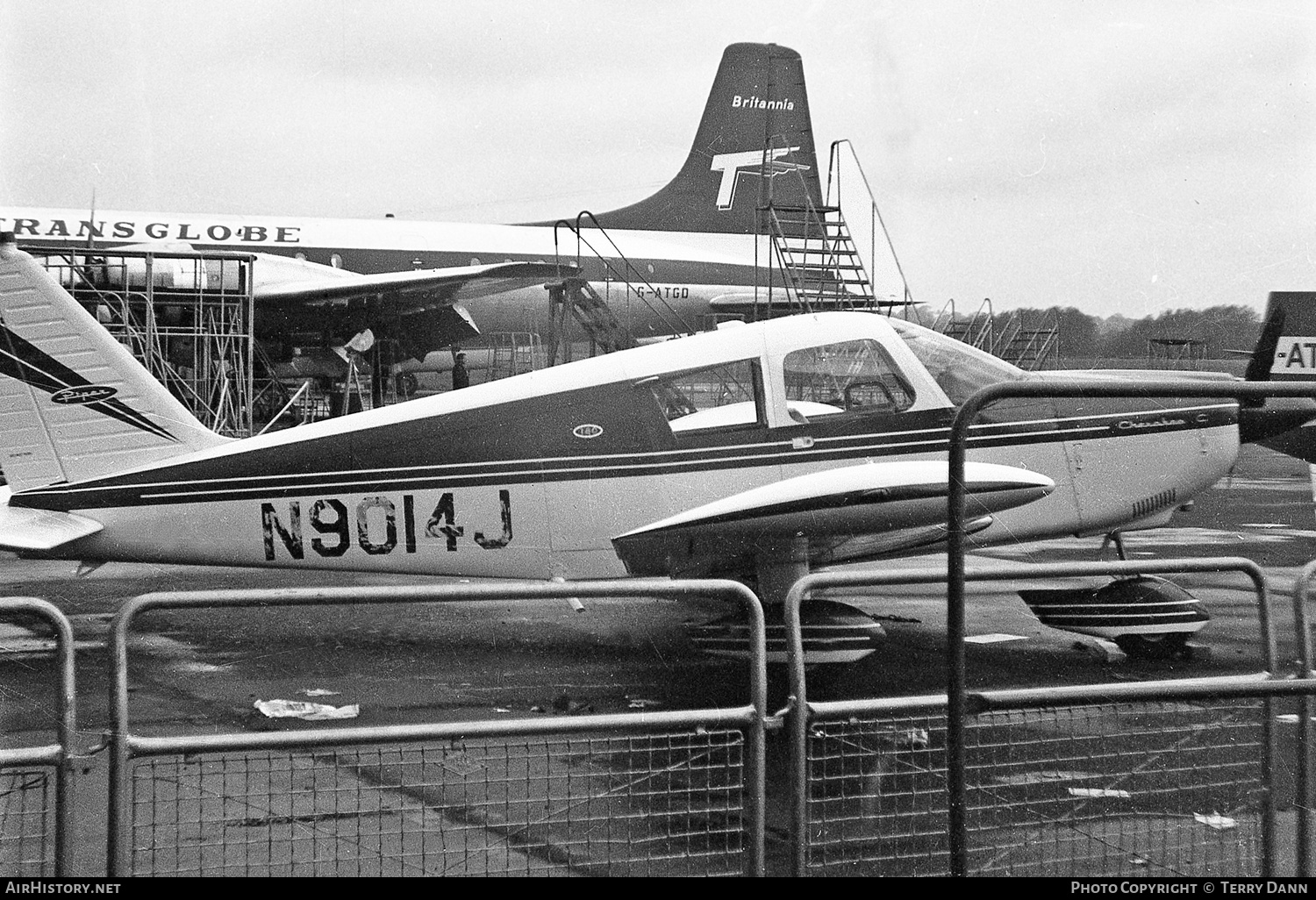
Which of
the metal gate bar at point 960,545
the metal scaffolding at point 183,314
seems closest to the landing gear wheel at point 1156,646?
the metal gate bar at point 960,545

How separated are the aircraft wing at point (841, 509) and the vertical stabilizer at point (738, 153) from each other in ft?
55.8

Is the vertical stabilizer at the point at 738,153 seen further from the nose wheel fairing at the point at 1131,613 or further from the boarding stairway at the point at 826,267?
the nose wheel fairing at the point at 1131,613

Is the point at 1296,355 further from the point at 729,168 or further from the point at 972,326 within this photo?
the point at 729,168

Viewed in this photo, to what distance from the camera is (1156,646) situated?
23.8 feet

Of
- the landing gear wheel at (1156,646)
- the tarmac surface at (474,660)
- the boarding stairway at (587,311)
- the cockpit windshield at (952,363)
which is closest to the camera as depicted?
the tarmac surface at (474,660)

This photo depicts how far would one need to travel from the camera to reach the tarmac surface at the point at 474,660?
6044 millimetres

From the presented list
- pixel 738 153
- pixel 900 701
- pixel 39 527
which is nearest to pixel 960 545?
pixel 900 701

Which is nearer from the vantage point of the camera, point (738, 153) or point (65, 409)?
point (65, 409)

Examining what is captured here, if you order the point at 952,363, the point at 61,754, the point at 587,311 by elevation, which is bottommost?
the point at 61,754

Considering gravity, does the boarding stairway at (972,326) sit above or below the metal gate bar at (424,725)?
above

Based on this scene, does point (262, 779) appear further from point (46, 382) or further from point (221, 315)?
point (221, 315)

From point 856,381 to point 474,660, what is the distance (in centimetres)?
288

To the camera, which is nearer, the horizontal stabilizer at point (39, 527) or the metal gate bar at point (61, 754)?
the metal gate bar at point (61, 754)

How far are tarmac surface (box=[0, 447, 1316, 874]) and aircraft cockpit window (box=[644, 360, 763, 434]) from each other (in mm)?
1432
